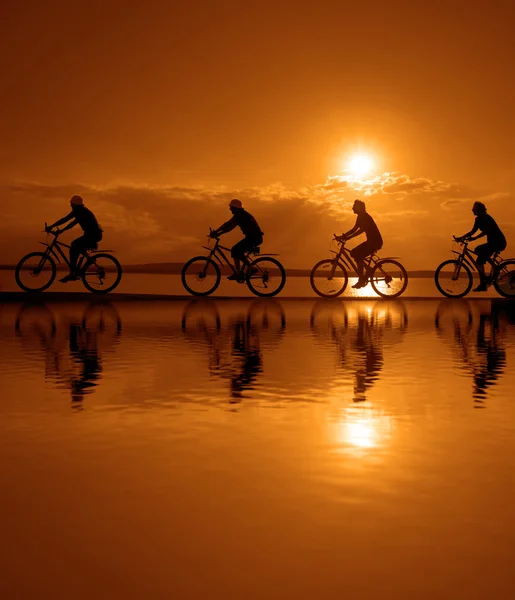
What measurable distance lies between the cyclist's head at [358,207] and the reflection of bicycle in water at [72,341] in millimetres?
6276

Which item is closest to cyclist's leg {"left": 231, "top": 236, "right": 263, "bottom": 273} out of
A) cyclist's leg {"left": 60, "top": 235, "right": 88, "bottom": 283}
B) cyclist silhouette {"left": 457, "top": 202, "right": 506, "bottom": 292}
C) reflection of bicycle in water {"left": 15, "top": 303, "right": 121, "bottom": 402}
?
cyclist's leg {"left": 60, "top": 235, "right": 88, "bottom": 283}

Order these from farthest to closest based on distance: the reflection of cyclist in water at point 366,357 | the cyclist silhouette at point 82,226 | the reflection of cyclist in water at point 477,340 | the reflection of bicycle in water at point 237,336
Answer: the cyclist silhouette at point 82,226
the reflection of bicycle in water at point 237,336
the reflection of cyclist in water at point 477,340
the reflection of cyclist in water at point 366,357

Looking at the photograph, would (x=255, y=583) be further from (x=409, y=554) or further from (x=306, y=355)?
(x=306, y=355)

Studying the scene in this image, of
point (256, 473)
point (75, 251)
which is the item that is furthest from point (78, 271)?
point (256, 473)

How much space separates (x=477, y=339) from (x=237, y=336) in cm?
309

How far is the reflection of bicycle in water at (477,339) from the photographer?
9.27 m

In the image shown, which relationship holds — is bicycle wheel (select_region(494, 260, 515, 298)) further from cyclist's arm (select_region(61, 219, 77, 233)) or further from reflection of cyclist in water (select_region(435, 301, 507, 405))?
cyclist's arm (select_region(61, 219, 77, 233))

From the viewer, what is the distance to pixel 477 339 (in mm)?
13156

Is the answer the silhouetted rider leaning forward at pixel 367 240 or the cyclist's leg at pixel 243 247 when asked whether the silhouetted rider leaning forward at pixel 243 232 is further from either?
the silhouetted rider leaning forward at pixel 367 240

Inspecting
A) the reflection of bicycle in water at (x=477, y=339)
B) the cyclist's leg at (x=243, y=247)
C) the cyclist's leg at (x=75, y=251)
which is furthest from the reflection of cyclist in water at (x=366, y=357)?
the cyclist's leg at (x=75, y=251)

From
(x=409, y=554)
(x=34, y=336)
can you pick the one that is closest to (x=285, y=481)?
(x=409, y=554)

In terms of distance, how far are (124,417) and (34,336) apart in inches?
255

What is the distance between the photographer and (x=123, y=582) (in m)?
3.55

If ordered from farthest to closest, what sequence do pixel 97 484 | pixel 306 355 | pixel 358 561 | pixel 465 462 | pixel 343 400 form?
pixel 306 355, pixel 343 400, pixel 465 462, pixel 97 484, pixel 358 561
